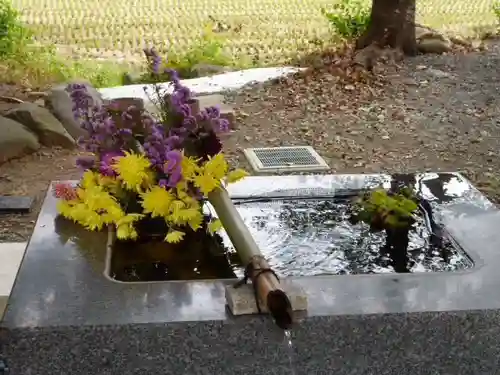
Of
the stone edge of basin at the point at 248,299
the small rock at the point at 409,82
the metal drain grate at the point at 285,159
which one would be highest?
the stone edge of basin at the point at 248,299

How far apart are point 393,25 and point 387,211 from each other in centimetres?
501

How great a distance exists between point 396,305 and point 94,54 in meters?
7.66

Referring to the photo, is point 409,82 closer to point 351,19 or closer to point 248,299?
point 351,19

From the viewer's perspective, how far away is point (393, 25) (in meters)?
7.14

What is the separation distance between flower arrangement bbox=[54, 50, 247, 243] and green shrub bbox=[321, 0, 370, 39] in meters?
5.69

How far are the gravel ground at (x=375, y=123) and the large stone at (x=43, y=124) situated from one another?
0.11 meters

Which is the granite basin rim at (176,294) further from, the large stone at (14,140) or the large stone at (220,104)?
the large stone at (220,104)

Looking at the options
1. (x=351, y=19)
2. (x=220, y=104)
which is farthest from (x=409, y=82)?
(x=220, y=104)

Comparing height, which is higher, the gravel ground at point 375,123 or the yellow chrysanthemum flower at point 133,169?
the yellow chrysanthemum flower at point 133,169

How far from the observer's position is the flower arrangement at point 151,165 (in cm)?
215

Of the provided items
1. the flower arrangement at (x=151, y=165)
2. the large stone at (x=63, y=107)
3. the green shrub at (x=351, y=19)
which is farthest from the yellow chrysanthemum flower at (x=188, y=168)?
the green shrub at (x=351, y=19)

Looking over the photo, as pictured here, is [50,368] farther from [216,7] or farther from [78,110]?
[216,7]

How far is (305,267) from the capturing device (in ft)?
7.20

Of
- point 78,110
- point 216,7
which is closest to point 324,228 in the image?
point 78,110
